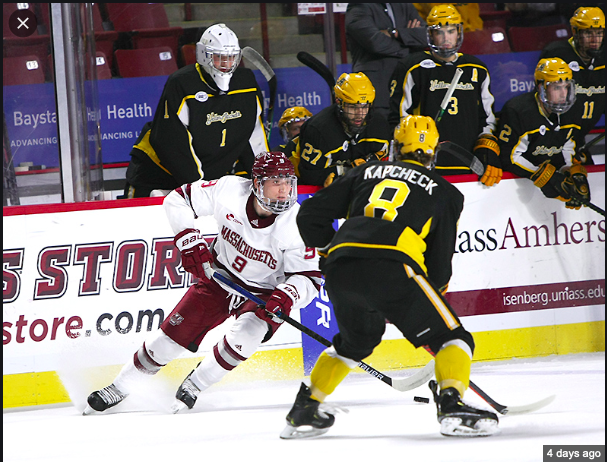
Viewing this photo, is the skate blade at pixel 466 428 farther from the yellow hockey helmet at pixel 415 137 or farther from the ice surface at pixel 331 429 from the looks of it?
the yellow hockey helmet at pixel 415 137

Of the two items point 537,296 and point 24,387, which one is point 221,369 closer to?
point 24,387

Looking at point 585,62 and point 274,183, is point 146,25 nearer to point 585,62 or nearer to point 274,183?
point 274,183

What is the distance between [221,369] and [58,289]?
3.06 feet

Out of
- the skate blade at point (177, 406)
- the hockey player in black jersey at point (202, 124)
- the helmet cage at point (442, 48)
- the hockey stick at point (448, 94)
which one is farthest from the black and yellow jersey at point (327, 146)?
the skate blade at point (177, 406)

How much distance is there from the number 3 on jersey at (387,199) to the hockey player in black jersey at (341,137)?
1.46 metres

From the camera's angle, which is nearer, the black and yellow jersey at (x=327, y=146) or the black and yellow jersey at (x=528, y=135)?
the black and yellow jersey at (x=327, y=146)

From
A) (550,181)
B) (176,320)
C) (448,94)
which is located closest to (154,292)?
(176,320)

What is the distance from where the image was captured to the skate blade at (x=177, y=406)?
10.7 ft

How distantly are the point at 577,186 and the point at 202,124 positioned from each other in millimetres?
1963

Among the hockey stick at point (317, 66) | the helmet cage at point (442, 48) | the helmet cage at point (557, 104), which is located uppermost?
the helmet cage at point (442, 48)

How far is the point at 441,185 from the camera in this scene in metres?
2.58

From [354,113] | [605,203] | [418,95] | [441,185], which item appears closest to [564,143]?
[605,203]

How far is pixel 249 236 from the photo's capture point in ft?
10.8

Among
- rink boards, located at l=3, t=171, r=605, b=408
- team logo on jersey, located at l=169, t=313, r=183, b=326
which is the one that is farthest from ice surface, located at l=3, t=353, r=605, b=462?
team logo on jersey, located at l=169, t=313, r=183, b=326
